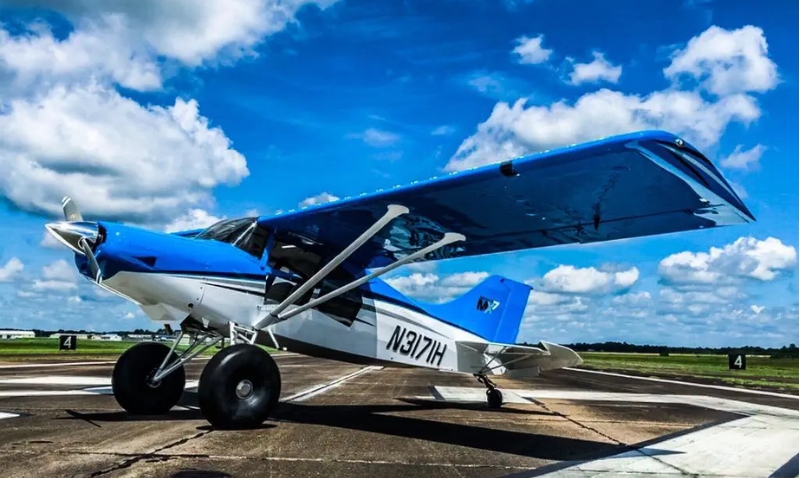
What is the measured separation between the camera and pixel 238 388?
274 inches

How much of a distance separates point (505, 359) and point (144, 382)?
6416 mm

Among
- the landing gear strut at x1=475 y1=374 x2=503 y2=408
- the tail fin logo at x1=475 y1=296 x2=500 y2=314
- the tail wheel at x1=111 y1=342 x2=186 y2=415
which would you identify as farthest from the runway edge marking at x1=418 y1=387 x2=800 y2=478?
the tail wheel at x1=111 y1=342 x2=186 y2=415

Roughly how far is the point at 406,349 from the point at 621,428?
341 centimetres

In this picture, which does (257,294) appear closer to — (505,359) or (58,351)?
(505,359)

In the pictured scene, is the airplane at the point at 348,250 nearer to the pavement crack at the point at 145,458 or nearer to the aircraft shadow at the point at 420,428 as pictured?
the aircraft shadow at the point at 420,428

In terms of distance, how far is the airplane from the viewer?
6.37 meters

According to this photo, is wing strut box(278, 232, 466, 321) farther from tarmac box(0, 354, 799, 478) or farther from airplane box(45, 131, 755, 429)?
tarmac box(0, 354, 799, 478)

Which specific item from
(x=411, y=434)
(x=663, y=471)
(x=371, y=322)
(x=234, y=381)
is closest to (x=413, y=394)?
(x=371, y=322)

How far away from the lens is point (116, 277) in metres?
7.07

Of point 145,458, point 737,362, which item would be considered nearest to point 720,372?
point 737,362

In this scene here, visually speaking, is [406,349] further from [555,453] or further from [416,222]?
[555,453]

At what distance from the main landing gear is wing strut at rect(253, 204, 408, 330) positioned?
2.34ft

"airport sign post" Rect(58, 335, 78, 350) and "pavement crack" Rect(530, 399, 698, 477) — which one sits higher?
"pavement crack" Rect(530, 399, 698, 477)

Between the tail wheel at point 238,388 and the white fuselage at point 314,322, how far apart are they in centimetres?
89
